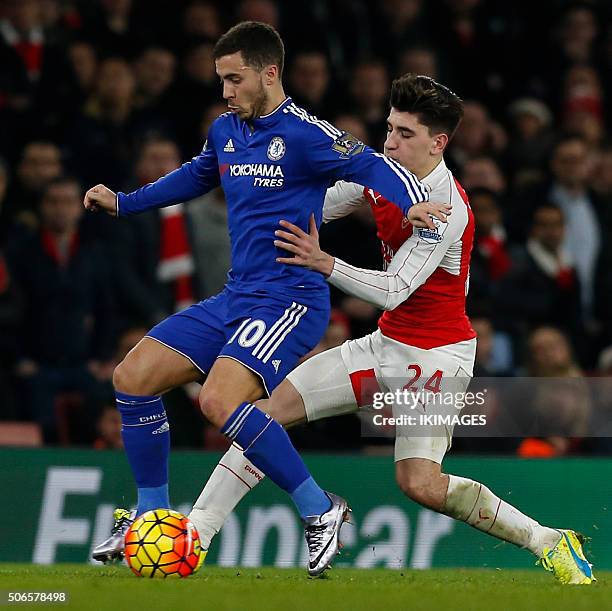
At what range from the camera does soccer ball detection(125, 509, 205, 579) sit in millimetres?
6844

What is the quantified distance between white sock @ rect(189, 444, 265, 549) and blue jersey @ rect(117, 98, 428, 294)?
34.5 inches

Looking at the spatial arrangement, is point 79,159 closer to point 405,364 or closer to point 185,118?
point 185,118

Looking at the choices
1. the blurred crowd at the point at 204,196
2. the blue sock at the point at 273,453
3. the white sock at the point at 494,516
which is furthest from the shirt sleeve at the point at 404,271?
the blurred crowd at the point at 204,196

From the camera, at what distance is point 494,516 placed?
7.43m

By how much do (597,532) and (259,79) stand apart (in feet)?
12.4

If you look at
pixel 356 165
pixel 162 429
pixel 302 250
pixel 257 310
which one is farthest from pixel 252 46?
pixel 162 429

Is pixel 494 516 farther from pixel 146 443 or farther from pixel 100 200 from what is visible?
pixel 100 200

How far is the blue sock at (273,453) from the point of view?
6.93m

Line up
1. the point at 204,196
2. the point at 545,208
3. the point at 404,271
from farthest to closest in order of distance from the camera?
the point at 545,208 < the point at 204,196 < the point at 404,271

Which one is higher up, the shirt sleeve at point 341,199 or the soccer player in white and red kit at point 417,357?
the shirt sleeve at point 341,199

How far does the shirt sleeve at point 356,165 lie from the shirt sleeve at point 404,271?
11.7 inches

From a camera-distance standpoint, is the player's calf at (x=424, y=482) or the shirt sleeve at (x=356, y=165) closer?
the shirt sleeve at (x=356, y=165)

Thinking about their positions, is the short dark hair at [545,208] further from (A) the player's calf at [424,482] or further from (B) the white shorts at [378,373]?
(A) the player's calf at [424,482]

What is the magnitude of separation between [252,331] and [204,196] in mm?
4275
